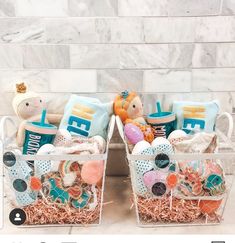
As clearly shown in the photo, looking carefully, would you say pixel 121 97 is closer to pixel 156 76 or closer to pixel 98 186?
pixel 156 76

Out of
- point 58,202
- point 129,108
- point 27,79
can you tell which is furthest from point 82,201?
point 27,79

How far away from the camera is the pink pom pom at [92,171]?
31.6 inches

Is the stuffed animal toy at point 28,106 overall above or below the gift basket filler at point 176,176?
above

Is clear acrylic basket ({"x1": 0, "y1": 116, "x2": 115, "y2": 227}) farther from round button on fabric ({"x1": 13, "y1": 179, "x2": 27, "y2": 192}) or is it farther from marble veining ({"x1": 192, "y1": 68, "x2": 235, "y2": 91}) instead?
marble veining ({"x1": 192, "y1": 68, "x2": 235, "y2": 91})

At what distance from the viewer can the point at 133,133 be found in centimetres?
88

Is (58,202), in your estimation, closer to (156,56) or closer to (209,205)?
(209,205)

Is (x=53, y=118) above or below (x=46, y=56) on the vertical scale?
below

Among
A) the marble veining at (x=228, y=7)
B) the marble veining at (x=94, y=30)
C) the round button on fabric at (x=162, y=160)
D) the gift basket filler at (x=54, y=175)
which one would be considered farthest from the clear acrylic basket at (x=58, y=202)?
the marble veining at (x=228, y=7)

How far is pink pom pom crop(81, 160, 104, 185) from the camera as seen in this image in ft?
2.64

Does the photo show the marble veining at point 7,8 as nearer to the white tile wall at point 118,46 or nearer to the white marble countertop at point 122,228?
the white tile wall at point 118,46

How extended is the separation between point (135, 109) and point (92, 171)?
0.77 ft

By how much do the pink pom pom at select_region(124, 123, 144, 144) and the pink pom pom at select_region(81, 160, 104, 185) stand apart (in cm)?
11

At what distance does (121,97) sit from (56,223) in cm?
35

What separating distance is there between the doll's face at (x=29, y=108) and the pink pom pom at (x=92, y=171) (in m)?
0.25
